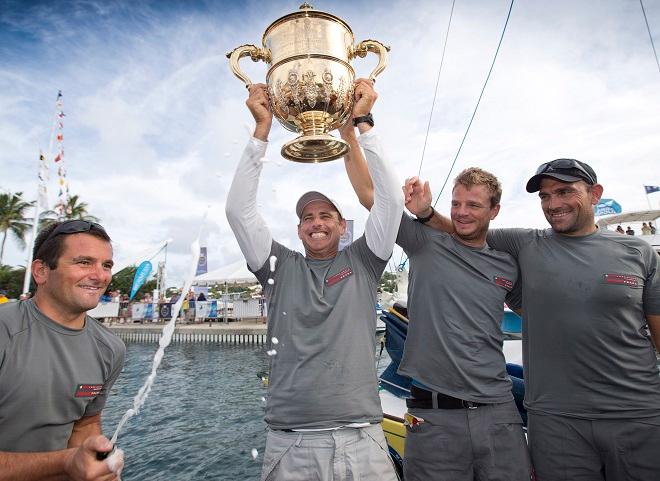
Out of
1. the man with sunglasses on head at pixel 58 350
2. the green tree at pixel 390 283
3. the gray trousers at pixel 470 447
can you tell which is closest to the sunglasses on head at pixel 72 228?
the man with sunglasses on head at pixel 58 350

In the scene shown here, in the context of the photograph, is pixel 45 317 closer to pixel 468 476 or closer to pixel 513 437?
pixel 468 476

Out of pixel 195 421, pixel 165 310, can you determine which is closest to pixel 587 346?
pixel 195 421

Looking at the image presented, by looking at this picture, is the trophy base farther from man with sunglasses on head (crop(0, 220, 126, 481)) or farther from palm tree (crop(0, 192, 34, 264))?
palm tree (crop(0, 192, 34, 264))

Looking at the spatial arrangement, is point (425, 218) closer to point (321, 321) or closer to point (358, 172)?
point (358, 172)

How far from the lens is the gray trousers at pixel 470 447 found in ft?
6.10

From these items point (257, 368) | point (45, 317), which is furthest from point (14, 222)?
point (45, 317)

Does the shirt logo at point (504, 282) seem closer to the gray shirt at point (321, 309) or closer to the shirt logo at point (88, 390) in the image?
the gray shirt at point (321, 309)

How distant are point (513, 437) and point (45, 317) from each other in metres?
2.31

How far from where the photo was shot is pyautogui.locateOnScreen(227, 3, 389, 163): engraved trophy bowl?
185 cm

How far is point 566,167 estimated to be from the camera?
2.20 metres

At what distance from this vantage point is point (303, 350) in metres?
1.82

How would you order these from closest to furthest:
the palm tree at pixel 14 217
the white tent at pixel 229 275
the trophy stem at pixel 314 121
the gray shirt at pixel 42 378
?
the gray shirt at pixel 42 378 < the trophy stem at pixel 314 121 < the white tent at pixel 229 275 < the palm tree at pixel 14 217

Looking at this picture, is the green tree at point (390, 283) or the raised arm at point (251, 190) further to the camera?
the green tree at point (390, 283)

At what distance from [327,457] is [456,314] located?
0.96m
